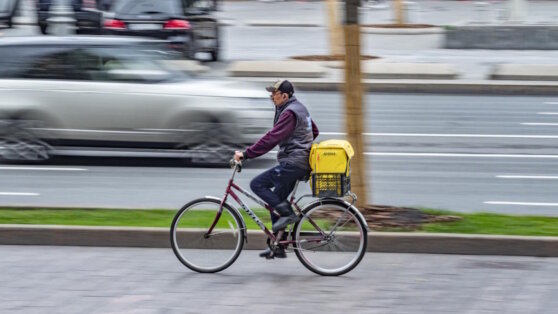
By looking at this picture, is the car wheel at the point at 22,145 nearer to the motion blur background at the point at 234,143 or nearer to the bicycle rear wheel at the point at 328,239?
the motion blur background at the point at 234,143

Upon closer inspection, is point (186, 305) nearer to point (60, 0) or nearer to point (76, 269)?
point (76, 269)

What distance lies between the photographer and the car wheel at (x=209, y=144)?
535 inches

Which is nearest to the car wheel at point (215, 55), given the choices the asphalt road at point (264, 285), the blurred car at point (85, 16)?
the blurred car at point (85, 16)

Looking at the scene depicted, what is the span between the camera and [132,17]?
2380cm

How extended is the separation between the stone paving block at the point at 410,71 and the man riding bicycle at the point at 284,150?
14.9 m

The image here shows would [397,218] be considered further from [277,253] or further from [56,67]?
[56,67]

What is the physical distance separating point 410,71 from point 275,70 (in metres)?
3.11

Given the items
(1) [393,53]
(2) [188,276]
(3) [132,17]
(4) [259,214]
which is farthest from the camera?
(1) [393,53]

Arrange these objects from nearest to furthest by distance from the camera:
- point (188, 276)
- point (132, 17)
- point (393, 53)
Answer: point (188, 276), point (132, 17), point (393, 53)

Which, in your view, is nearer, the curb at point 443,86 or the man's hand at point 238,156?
the man's hand at point 238,156

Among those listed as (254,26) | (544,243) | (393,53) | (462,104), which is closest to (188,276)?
(544,243)

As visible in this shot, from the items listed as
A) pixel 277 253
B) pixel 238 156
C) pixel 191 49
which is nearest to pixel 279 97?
pixel 238 156

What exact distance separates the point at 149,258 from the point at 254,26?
29581 mm

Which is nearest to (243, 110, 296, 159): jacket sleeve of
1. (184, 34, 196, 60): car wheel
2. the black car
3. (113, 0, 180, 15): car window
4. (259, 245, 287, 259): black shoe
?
(259, 245, 287, 259): black shoe
